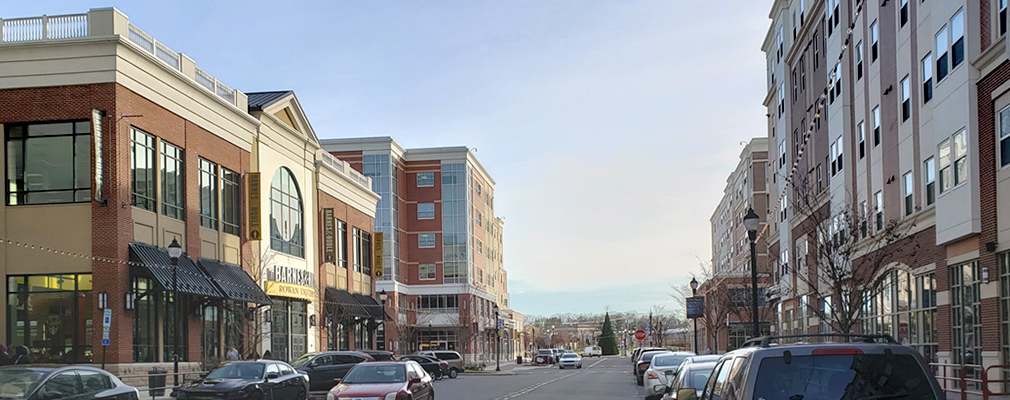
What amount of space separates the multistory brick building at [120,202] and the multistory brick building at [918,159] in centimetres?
2233

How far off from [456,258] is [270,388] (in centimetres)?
6883

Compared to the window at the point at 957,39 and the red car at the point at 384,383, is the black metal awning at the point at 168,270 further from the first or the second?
the window at the point at 957,39

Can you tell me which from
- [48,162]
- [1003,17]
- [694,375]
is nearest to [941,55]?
[1003,17]

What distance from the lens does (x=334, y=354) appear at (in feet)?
115

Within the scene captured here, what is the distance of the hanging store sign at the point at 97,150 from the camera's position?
31.7 meters

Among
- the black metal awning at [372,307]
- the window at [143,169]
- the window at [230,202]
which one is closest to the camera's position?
the window at [143,169]

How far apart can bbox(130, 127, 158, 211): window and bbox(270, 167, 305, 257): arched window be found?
38.3ft

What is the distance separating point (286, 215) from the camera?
161ft

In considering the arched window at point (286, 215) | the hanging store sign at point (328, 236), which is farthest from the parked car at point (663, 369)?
the hanging store sign at point (328, 236)

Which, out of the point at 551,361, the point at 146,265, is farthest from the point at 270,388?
the point at 551,361

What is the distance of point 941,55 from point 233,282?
2809 cm

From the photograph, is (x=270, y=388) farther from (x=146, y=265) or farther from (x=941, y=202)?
(x=941, y=202)

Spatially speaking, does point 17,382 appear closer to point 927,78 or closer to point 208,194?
point 927,78

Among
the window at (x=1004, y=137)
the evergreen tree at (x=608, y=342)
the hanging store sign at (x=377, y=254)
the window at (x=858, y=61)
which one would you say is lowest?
the evergreen tree at (x=608, y=342)
